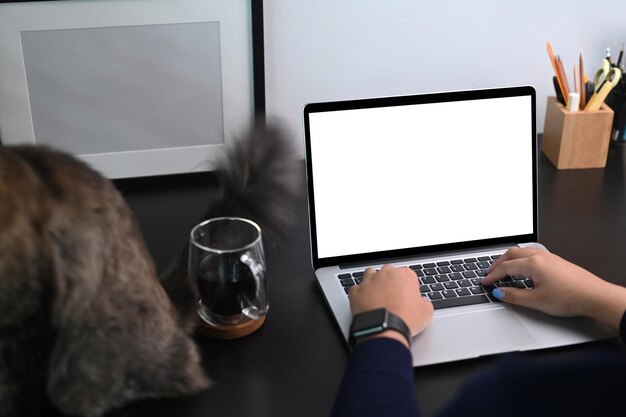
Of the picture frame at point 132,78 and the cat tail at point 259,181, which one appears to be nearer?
the cat tail at point 259,181

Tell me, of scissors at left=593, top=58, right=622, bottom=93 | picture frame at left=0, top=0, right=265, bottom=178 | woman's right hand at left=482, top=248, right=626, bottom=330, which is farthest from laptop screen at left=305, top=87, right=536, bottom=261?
scissors at left=593, top=58, right=622, bottom=93

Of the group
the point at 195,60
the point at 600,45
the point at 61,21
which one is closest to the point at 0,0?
the point at 61,21

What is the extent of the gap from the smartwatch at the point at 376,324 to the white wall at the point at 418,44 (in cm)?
48

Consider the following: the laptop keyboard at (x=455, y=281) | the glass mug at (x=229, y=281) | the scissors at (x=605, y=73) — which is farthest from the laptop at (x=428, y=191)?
the scissors at (x=605, y=73)

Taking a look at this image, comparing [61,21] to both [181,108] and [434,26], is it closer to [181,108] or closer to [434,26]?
[181,108]

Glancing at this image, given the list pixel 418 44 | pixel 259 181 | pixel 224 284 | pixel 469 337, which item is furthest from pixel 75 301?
pixel 418 44

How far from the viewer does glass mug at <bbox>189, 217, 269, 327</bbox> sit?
2.91 ft

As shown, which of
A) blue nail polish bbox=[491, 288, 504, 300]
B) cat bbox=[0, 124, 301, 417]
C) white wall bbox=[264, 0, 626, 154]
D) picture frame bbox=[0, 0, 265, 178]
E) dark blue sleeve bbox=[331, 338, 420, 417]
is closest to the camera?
cat bbox=[0, 124, 301, 417]

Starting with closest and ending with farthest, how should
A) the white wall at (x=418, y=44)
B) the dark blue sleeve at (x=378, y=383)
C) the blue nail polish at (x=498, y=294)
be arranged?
the dark blue sleeve at (x=378, y=383) < the blue nail polish at (x=498, y=294) < the white wall at (x=418, y=44)

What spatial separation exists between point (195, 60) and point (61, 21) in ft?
0.73

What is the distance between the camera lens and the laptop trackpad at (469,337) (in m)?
0.88

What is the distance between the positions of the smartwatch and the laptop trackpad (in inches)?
2.2

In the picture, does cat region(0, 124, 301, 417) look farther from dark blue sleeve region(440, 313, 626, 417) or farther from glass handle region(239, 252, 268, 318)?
dark blue sleeve region(440, 313, 626, 417)

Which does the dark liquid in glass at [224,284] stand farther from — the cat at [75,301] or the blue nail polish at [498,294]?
the blue nail polish at [498,294]
